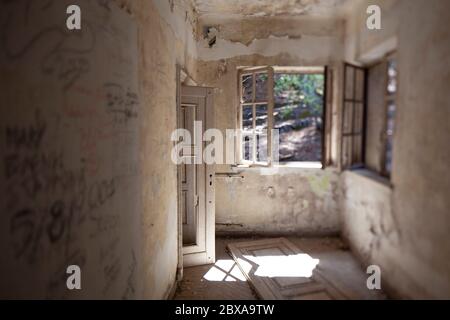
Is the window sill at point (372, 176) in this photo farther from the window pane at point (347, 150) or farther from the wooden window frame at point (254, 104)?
the wooden window frame at point (254, 104)

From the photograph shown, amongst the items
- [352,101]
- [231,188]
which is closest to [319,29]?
[352,101]

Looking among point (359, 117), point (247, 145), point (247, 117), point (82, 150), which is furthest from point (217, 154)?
point (82, 150)

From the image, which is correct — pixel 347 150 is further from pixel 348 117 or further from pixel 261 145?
pixel 261 145

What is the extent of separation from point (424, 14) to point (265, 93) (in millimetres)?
2405

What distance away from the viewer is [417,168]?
2.70 meters

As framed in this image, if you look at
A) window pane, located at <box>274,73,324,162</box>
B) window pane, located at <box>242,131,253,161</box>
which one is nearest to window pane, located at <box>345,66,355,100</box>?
window pane, located at <box>242,131,253,161</box>

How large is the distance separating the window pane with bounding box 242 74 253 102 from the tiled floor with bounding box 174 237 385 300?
7.66 ft

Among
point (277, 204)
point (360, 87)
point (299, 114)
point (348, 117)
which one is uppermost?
point (299, 114)

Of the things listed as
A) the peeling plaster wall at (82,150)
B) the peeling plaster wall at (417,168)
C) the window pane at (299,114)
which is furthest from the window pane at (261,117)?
the window pane at (299,114)

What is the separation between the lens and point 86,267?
4.71 ft

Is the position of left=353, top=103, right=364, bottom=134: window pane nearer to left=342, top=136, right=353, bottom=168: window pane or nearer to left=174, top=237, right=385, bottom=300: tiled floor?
left=342, top=136, right=353, bottom=168: window pane

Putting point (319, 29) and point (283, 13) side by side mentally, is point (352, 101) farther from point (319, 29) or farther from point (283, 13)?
point (283, 13)

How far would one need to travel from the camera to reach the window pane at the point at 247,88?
190 inches

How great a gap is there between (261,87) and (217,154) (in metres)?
1.27
